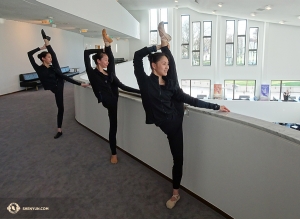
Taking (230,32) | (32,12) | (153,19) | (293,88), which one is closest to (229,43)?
(230,32)

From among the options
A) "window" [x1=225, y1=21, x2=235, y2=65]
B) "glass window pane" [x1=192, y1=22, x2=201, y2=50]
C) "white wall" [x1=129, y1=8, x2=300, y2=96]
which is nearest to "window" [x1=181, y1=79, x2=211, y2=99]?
"white wall" [x1=129, y1=8, x2=300, y2=96]

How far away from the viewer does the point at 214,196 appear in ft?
7.39

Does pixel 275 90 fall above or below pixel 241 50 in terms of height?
below

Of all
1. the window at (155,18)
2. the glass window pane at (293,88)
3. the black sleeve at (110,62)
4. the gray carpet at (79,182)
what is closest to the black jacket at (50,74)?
the gray carpet at (79,182)

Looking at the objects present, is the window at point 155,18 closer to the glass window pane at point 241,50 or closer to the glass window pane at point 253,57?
the glass window pane at point 241,50

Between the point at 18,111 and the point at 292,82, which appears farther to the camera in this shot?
the point at 292,82

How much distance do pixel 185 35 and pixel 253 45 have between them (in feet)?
15.9

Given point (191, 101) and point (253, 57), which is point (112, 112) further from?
point (253, 57)

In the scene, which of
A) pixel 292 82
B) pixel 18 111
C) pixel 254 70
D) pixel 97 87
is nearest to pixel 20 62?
pixel 18 111

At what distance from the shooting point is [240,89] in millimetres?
18297

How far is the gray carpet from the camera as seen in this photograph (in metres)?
2.26

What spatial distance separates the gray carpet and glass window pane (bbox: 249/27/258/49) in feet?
53.4

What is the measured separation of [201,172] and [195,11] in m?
17.5

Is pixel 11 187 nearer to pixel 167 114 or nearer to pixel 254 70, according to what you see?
pixel 167 114
